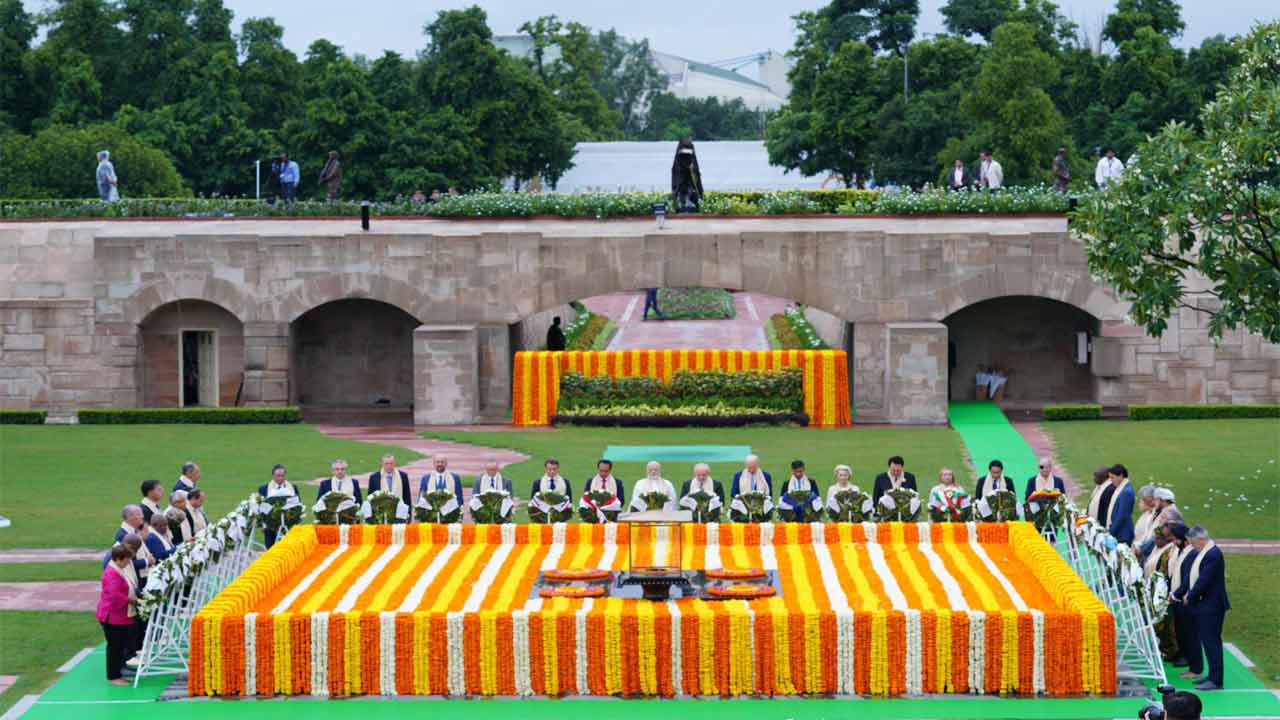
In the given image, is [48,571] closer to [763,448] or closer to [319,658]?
[319,658]

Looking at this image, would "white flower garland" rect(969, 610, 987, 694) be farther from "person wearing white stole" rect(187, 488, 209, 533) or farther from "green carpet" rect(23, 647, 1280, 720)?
"person wearing white stole" rect(187, 488, 209, 533)

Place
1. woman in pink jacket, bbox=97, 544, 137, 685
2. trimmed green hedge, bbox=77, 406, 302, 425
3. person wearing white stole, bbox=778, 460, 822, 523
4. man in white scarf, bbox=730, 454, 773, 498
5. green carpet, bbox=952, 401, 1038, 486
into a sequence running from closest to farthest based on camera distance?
1. woman in pink jacket, bbox=97, 544, 137, 685
2. person wearing white stole, bbox=778, 460, 822, 523
3. man in white scarf, bbox=730, 454, 773, 498
4. green carpet, bbox=952, 401, 1038, 486
5. trimmed green hedge, bbox=77, 406, 302, 425

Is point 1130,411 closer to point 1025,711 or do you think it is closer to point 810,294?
point 810,294

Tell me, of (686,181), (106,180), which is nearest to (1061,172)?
(686,181)

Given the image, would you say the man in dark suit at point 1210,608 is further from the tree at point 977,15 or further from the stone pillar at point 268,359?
the tree at point 977,15

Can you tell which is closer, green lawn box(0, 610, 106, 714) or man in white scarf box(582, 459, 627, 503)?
green lawn box(0, 610, 106, 714)

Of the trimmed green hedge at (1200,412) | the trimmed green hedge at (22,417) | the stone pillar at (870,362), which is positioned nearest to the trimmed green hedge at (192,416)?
the trimmed green hedge at (22,417)

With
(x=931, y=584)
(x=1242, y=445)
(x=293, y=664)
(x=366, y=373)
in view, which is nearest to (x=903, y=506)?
(x=931, y=584)

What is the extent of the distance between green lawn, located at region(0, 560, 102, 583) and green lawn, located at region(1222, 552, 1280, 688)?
13.0 meters

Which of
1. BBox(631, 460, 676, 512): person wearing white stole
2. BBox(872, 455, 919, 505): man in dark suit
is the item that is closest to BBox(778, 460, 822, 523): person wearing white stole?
BBox(872, 455, 919, 505): man in dark suit

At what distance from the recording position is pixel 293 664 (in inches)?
618

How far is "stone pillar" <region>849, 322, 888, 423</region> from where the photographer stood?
114 feet

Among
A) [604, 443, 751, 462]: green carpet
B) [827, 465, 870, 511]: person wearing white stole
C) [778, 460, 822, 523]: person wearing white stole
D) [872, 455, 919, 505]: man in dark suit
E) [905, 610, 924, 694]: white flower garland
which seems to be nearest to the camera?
[905, 610, 924, 694]: white flower garland

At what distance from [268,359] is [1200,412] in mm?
19015
